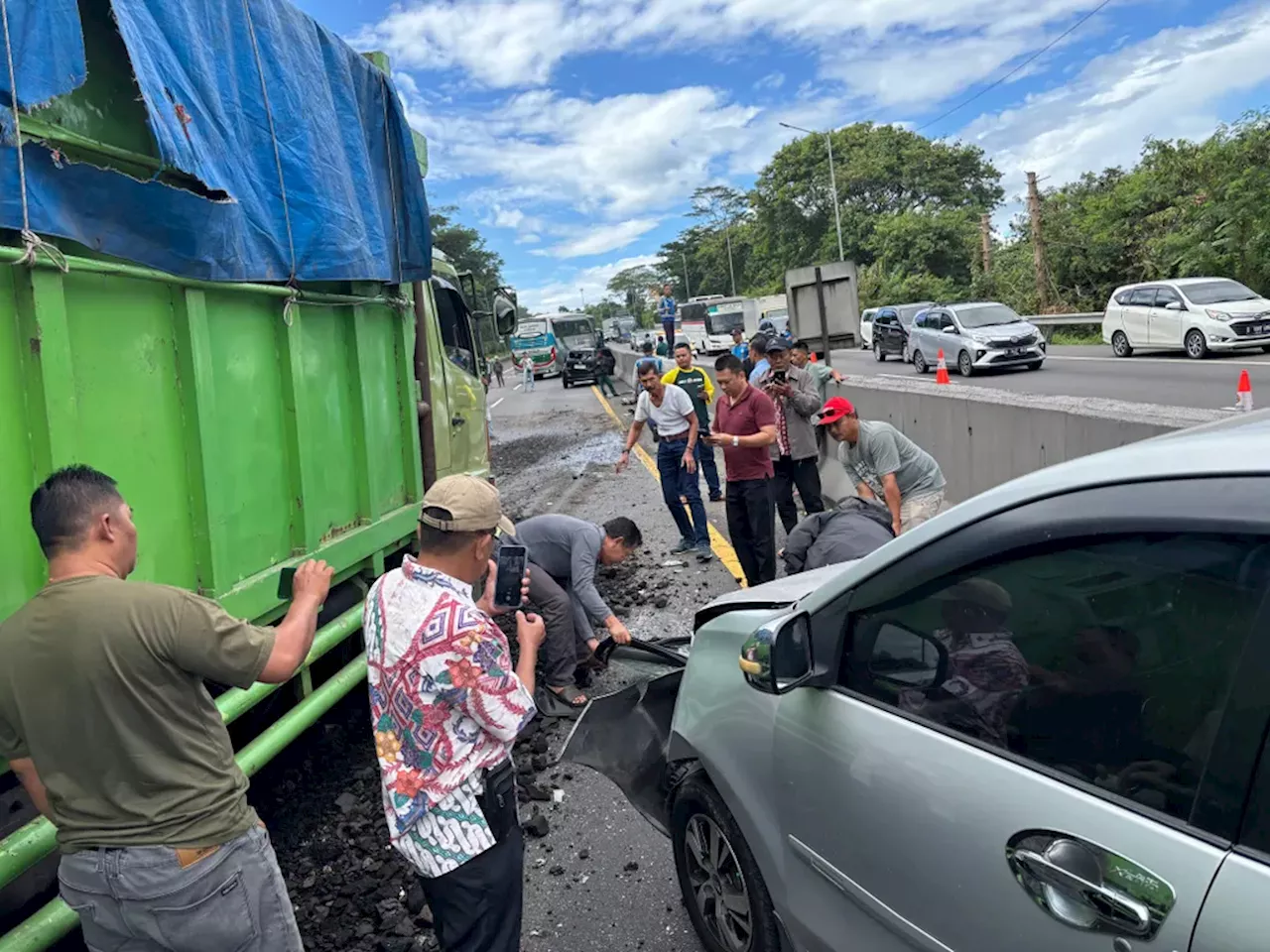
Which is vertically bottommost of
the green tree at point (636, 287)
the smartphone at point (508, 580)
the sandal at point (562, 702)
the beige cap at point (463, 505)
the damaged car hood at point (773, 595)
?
the sandal at point (562, 702)

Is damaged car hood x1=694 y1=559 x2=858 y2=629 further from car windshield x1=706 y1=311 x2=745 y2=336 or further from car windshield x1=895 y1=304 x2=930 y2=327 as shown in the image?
car windshield x1=706 y1=311 x2=745 y2=336

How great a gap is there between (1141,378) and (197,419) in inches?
646

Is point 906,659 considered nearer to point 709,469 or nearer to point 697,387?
point 709,469

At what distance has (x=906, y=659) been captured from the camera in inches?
76.0

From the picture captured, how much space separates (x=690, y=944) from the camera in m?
2.92

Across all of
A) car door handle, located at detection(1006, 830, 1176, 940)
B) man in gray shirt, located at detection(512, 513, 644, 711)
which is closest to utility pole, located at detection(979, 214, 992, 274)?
man in gray shirt, located at detection(512, 513, 644, 711)

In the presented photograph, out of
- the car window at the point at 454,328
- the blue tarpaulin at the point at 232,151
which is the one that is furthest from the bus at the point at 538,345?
the blue tarpaulin at the point at 232,151

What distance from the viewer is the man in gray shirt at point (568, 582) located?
4.91 m

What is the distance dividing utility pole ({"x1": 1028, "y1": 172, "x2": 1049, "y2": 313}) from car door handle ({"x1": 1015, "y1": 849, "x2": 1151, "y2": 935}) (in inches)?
1230

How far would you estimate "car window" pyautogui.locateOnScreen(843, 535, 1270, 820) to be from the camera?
1328 mm

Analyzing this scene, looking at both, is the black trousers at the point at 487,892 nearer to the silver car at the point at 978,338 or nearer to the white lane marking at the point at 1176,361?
the white lane marking at the point at 1176,361

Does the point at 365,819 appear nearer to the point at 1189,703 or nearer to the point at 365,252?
the point at 365,252

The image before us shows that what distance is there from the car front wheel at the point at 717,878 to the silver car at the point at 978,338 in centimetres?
1842

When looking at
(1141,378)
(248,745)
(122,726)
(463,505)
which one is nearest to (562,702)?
(248,745)
